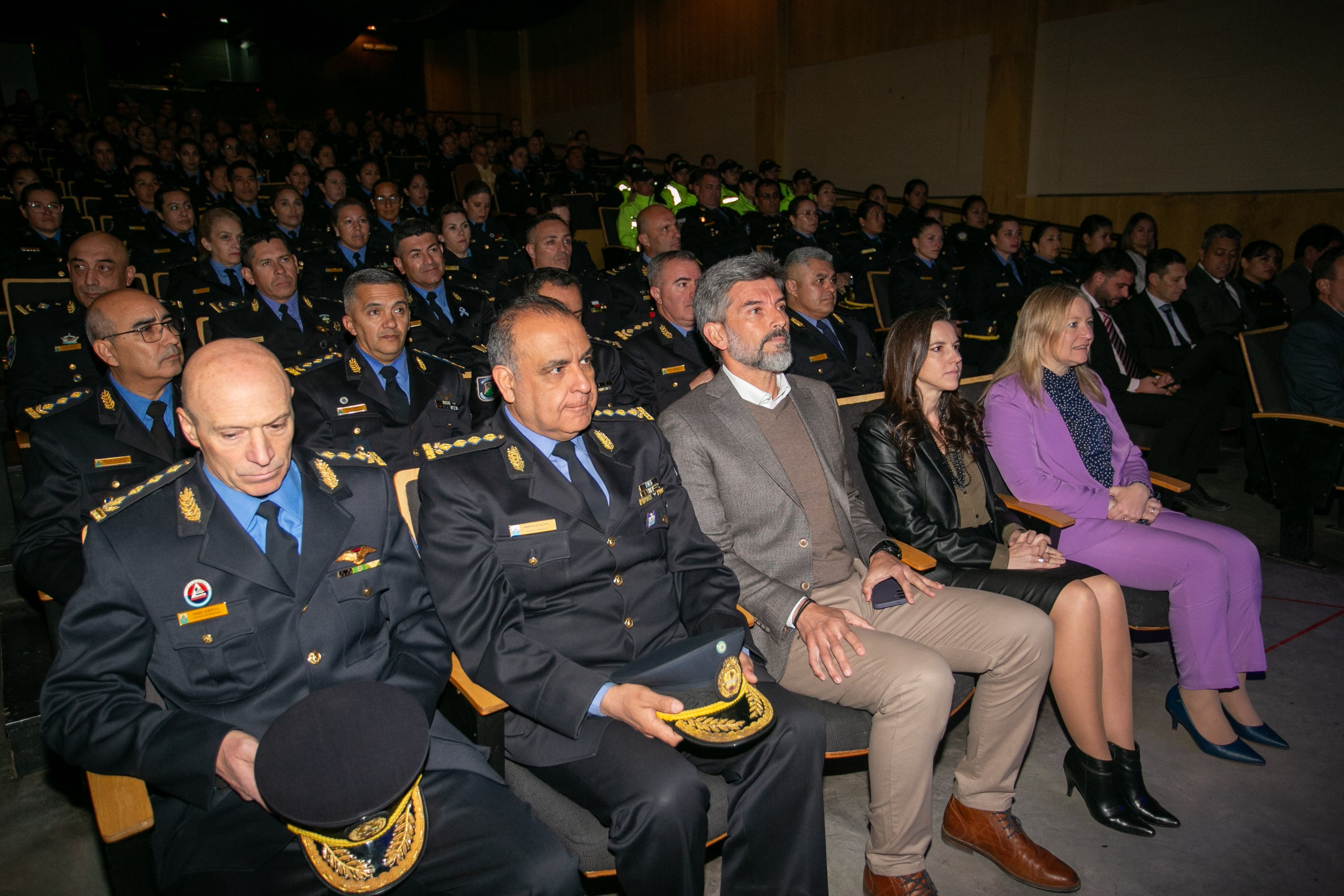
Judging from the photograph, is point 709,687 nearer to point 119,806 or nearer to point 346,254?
point 119,806

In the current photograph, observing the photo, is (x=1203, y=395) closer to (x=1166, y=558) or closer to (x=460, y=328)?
(x=1166, y=558)

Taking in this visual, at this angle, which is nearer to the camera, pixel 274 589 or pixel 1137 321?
pixel 274 589

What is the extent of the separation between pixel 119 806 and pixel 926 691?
149cm

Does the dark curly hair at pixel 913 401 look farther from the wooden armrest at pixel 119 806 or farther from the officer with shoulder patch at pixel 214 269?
the officer with shoulder patch at pixel 214 269

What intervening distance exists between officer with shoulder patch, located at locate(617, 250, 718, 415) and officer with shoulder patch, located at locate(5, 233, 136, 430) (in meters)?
2.22

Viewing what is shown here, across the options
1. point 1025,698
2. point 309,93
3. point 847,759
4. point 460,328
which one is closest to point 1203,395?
point 1025,698

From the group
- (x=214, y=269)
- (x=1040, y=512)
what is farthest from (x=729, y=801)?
(x=214, y=269)

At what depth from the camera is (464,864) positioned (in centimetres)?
133

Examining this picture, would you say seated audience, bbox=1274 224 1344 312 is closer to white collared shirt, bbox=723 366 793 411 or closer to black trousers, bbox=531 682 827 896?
white collared shirt, bbox=723 366 793 411

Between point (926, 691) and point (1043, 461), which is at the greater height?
point (1043, 461)

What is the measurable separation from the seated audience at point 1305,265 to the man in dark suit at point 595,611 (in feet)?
17.7

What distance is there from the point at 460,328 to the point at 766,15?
9.86 metres

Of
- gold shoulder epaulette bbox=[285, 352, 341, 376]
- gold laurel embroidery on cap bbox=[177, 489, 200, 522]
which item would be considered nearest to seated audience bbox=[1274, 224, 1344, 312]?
gold shoulder epaulette bbox=[285, 352, 341, 376]

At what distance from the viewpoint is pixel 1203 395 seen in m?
4.00
